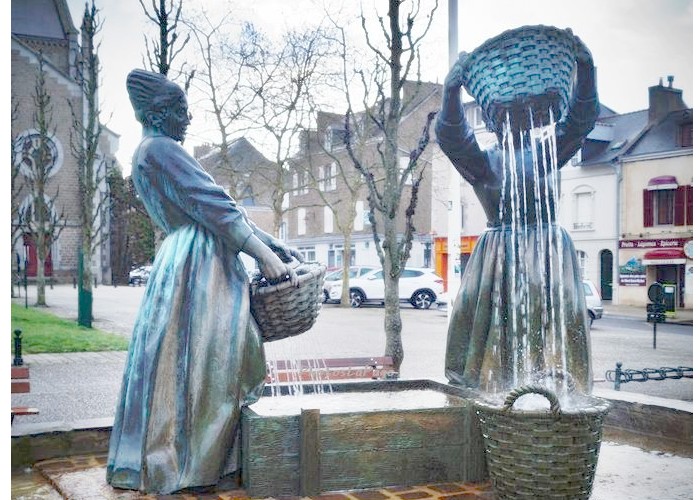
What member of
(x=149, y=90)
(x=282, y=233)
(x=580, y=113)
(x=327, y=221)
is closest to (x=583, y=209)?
(x=282, y=233)

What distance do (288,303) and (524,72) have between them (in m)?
1.26

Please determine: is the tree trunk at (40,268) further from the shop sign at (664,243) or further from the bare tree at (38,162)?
the shop sign at (664,243)

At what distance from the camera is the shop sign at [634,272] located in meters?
8.65

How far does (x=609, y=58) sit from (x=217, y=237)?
249cm

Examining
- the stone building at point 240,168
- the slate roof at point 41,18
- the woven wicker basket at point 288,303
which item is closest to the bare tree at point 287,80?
the stone building at point 240,168

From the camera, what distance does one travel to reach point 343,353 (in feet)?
33.4

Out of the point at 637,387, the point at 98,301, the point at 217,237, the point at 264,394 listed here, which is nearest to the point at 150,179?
the point at 217,237

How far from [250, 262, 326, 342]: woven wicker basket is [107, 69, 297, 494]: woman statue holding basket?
5 centimetres

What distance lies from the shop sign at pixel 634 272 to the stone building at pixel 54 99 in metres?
6.00

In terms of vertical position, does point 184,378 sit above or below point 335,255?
below

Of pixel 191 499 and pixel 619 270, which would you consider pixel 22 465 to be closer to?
pixel 191 499

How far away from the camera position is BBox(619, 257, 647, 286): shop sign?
8.65 m

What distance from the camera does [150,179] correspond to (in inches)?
122

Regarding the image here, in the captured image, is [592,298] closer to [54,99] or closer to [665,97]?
[665,97]
